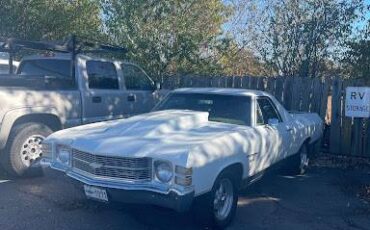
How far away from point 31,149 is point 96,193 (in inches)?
108

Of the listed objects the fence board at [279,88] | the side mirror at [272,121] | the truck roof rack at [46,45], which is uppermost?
the truck roof rack at [46,45]

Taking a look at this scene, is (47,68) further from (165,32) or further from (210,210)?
(210,210)

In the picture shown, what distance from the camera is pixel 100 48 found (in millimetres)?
9297

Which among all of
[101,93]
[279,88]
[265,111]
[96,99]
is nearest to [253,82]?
[279,88]

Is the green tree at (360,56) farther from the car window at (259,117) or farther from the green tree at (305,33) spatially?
the car window at (259,117)

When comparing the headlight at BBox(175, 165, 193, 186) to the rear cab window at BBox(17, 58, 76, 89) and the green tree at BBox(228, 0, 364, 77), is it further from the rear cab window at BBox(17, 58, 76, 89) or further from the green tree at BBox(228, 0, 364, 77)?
the green tree at BBox(228, 0, 364, 77)

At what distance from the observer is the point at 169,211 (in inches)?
221

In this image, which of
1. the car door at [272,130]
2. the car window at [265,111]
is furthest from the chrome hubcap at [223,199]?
the car window at [265,111]

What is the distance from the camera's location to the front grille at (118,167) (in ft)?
15.4

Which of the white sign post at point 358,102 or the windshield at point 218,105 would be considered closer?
the windshield at point 218,105

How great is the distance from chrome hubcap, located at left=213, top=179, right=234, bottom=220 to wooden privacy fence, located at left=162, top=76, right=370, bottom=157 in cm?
515

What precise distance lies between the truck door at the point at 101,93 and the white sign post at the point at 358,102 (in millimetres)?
4104

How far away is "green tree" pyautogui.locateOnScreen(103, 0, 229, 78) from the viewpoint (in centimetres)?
1162

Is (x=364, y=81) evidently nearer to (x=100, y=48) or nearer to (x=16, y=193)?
(x=100, y=48)
